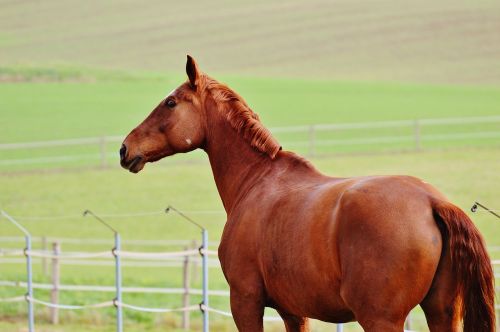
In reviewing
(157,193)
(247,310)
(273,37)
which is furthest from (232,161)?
(273,37)

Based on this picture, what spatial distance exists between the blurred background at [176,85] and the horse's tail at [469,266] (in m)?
6.34

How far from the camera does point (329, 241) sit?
4.21 m

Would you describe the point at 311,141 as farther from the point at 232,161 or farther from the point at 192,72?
the point at 192,72

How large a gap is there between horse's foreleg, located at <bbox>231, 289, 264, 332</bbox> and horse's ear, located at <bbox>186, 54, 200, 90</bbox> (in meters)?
1.12

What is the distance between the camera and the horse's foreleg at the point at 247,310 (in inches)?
185

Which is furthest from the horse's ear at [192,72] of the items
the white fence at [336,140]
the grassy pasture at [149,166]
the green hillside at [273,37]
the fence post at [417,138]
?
the green hillside at [273,37]

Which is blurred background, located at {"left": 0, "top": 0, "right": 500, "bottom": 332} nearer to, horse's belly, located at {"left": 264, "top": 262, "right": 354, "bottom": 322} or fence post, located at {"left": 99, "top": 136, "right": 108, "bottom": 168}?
fence post, located at {"left": 99, "top": 136, "right": 108, "bottom": 168}

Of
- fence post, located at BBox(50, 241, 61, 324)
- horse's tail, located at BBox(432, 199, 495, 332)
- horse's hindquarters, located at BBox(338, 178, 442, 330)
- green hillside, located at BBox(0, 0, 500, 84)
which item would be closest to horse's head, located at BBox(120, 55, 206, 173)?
horse's hindquarters, located at BBox(338, 178, 442, 330)

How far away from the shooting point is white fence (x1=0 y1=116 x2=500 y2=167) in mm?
27219

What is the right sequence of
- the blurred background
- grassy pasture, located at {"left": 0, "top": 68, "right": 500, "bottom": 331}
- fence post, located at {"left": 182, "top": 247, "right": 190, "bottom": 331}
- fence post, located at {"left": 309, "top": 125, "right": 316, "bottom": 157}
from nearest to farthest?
fence post, located at {"left": 182, "top": 247, "right": 190, "bottom": 331}
grassy pasture, located at {"left": 0, "top": 68, "right": 500, "bottom": 331}
the blurred background
fence post, located at {"left": 309, "top": 125, "right": 316, "bottom": 157}

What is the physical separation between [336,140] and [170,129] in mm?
24858

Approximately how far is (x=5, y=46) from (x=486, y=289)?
35.5m

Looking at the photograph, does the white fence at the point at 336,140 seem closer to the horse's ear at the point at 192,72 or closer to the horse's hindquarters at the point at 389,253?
the horse's ear at the point at 192,72

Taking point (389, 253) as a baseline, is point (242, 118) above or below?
above
